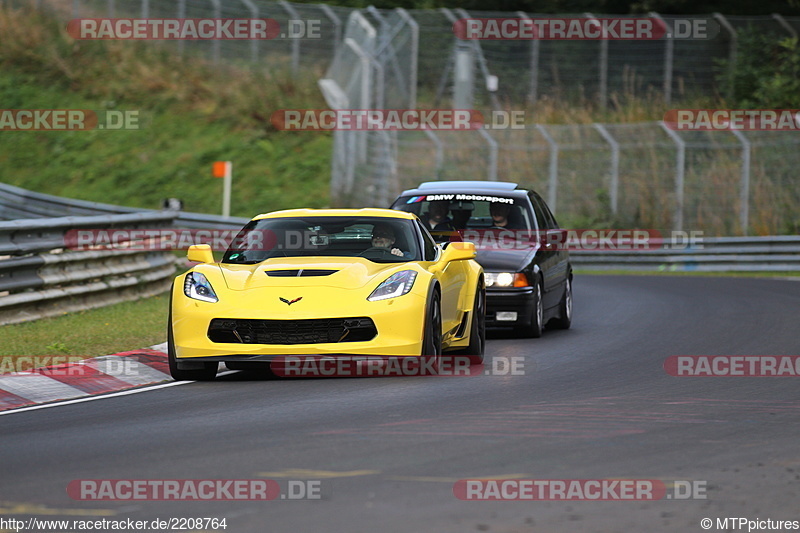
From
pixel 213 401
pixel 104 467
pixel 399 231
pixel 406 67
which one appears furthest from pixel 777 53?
pixel 104 467

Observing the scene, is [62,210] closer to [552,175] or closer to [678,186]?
[552,175]

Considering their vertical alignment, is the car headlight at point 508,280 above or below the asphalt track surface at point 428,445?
above

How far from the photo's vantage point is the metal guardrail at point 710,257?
29203mm

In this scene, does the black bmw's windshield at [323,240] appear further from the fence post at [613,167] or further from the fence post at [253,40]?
the fence post at [253,40]

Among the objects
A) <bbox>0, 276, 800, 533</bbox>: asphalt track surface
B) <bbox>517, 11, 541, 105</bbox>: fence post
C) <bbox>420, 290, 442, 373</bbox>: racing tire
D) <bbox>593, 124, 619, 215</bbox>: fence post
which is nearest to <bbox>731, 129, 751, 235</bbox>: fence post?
<bbox>593, 124, 619, 215</bbox>: fence post

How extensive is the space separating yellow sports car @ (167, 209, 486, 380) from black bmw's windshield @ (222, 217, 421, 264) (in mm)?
14

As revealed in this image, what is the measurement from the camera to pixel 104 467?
6.97m

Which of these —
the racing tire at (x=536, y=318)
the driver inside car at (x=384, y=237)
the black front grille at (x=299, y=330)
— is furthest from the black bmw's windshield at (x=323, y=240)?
the racing tire at (x=536, y=318)

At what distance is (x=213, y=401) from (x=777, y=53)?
32975mm

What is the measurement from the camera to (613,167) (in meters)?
32.6

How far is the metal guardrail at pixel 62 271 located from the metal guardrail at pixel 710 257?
14.2 metres

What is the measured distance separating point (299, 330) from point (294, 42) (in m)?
32.9

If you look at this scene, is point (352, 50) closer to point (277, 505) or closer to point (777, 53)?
point (777, 53)

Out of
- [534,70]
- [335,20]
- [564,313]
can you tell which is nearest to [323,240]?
[564,313]
